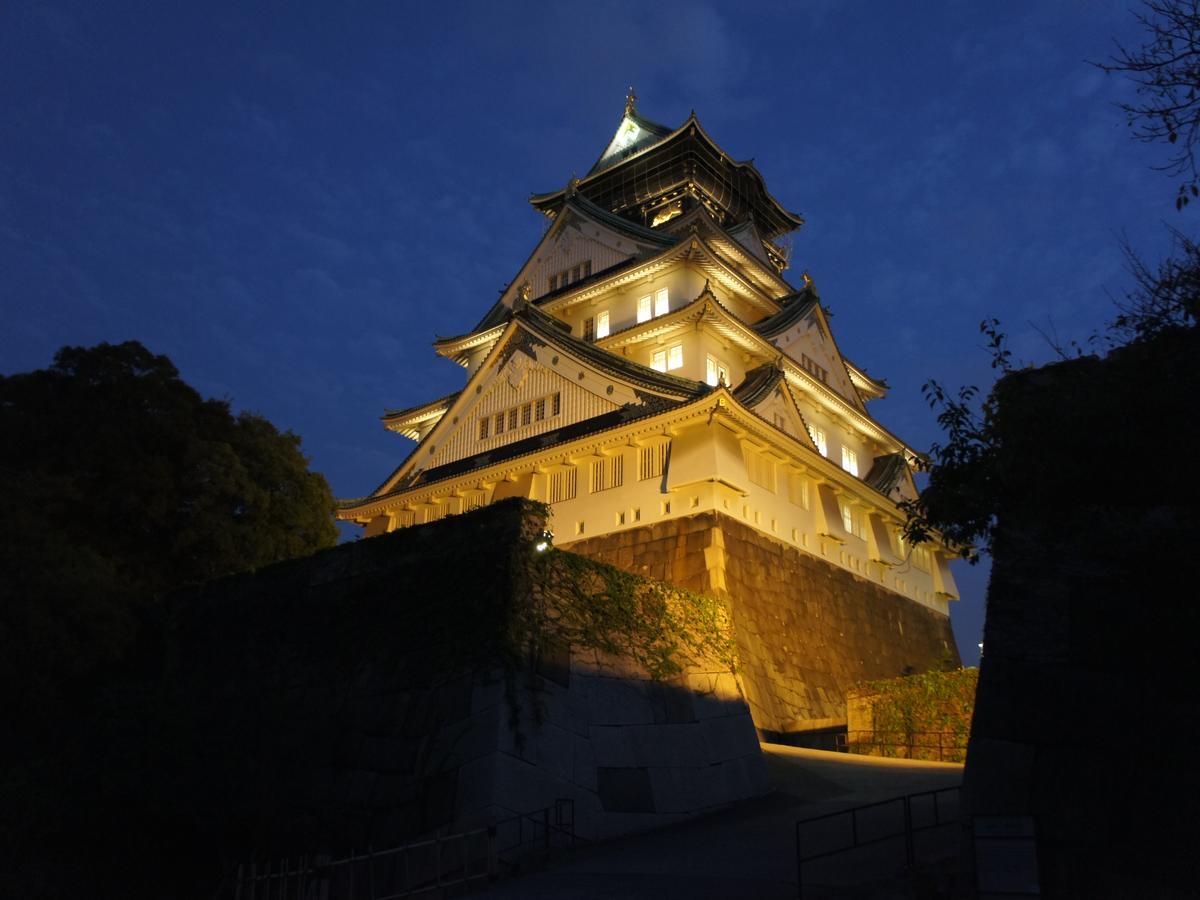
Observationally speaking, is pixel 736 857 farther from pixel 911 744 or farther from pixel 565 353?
pixel 565 353

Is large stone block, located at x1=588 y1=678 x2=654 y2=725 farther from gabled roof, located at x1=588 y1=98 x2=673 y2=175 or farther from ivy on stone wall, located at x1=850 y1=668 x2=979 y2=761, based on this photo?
gabled roof, located at x1=588 y1=98 x2=673 y2=175

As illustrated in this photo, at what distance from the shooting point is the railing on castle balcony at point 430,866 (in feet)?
31.4

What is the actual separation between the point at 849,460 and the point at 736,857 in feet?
75.3

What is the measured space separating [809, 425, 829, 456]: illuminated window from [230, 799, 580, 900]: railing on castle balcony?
20.1 m

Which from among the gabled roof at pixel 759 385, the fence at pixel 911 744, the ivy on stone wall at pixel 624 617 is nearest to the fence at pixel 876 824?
the ivy on stone wall at pixel 624 617

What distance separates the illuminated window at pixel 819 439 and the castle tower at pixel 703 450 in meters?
0.09

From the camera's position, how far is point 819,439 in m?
29.7

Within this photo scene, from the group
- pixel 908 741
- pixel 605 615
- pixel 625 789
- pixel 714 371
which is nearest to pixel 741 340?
pixel 714 371

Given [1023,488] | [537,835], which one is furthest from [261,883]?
[1023,488]

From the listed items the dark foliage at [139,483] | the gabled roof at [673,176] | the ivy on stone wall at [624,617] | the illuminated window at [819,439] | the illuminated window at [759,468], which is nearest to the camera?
the ivy on stone wall at [624,617]

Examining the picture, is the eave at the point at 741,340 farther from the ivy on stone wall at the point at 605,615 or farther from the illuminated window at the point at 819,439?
the ivy on stone wall at the point at 605,615

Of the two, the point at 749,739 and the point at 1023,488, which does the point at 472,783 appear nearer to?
the point at 749,739

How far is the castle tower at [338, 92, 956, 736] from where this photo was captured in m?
21.4

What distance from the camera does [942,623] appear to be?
3086cm
